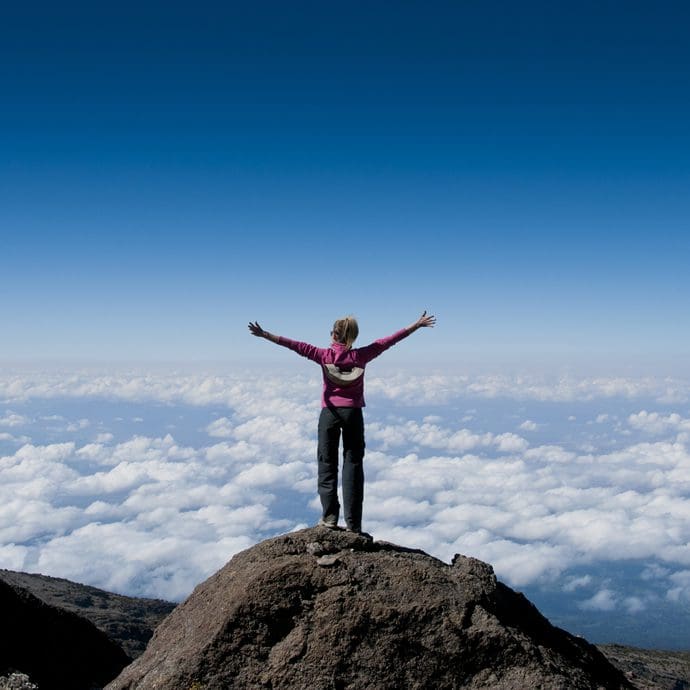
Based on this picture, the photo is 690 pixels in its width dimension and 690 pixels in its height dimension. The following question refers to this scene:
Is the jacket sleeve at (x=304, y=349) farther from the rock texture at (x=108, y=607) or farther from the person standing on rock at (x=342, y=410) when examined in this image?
the rock texture at (x=108, y=607)

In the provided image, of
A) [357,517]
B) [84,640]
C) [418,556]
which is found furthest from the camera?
[84,640]

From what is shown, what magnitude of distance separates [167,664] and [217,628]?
877 millimetres

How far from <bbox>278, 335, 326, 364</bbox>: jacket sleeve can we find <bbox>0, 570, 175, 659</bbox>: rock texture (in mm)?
43514

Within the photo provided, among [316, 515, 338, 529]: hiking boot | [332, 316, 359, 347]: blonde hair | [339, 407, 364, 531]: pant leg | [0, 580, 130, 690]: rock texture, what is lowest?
[0, 580, 130, 690]: rock texture

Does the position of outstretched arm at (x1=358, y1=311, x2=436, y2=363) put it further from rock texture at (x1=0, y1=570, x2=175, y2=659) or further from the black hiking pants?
rock texture at (x1=0, y1=570, x2=175, y2=659)

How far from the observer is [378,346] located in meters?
11.0

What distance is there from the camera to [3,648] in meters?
12.8

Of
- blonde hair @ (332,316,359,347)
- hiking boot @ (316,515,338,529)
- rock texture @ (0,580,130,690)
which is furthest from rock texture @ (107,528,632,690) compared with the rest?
rock texture @ (0,580,130,690)

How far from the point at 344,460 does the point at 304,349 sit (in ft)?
7.06

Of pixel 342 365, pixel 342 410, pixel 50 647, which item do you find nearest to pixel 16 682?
pixel 50 647

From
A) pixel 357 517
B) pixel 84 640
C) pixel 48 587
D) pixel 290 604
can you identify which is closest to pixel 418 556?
pixel 357 517

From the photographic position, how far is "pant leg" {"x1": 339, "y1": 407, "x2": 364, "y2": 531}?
1065 centimetres

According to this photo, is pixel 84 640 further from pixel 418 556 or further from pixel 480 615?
pixel 480 615

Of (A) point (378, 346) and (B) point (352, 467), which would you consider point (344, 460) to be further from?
(A) point (378, 346)
